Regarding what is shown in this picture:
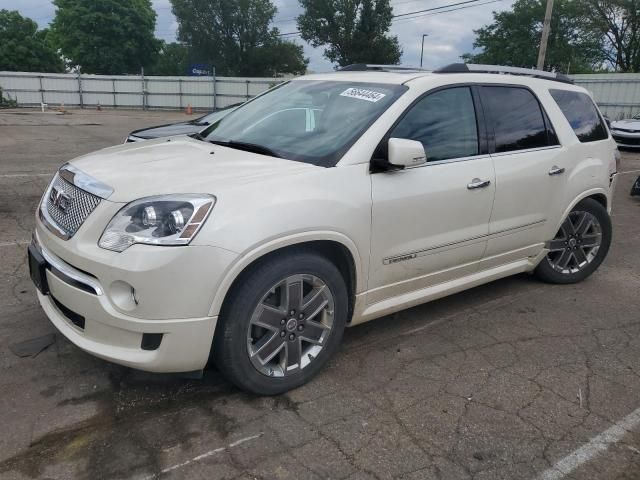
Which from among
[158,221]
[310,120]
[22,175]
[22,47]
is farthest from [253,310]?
[22,47]

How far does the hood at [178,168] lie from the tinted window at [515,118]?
1671mm

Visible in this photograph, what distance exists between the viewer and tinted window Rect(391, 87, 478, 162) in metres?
3.53

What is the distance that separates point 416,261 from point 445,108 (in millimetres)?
1065

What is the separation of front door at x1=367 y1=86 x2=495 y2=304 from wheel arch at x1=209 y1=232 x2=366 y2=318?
13 centimetres

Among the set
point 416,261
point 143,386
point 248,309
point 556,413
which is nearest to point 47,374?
point 143,386

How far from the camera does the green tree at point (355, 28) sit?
171 feet

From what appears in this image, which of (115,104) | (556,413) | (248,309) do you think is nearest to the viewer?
(248,309)

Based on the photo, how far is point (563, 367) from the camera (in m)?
3.58

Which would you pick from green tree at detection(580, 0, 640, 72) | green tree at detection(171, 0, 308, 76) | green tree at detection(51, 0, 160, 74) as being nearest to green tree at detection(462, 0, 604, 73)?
green tree at detection(580, 0, 640, 72)

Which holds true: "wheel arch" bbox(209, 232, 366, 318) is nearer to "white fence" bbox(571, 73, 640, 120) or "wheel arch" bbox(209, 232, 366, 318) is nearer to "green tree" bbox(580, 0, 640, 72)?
"white fence" bbox(571, 73, 640, 120)

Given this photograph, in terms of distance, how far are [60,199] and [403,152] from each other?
195 cm

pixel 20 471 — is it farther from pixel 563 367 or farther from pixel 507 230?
pixel 507 230

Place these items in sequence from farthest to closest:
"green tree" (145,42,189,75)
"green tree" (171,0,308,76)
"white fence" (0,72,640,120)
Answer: "green tree" (145,42,189,75)
"green tree" (171,0,308,76)
"white fence" (0,72,640,120)

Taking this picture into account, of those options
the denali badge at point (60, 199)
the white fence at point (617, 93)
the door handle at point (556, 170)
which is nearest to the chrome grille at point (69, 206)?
the denali badge at point (60, 199)
